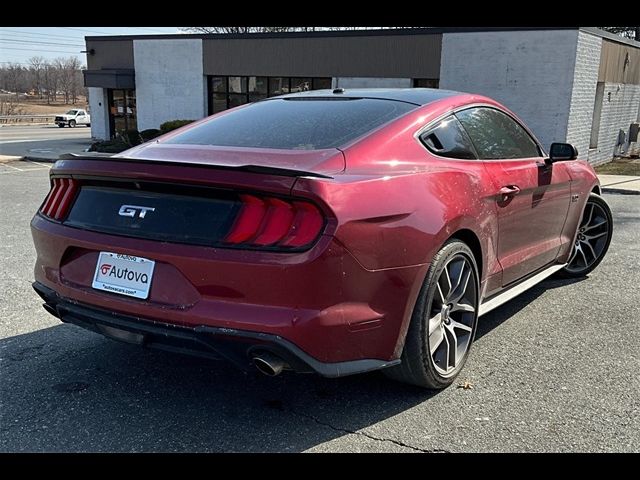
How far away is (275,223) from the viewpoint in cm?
261

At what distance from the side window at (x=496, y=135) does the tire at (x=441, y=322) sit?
83 centimetres

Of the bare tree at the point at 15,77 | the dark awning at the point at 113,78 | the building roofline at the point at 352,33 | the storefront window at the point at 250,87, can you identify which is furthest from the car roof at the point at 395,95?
the bare tree at the point at 15,77

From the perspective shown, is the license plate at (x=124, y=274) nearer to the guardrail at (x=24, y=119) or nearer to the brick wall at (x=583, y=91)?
the brick wall at (x=583, y=91)

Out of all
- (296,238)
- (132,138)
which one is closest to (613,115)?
(132,138)

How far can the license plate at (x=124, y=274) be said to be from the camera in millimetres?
2783

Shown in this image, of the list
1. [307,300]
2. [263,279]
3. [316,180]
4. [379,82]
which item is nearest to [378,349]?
[307,300]

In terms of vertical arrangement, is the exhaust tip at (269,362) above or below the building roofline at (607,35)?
below

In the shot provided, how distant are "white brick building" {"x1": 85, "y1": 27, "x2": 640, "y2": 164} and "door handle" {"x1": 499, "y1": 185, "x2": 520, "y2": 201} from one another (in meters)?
12.1

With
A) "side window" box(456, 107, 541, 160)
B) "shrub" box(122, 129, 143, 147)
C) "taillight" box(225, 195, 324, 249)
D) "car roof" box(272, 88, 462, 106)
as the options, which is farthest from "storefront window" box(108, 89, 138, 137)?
"taillight" box(225, 195, 324, 249)

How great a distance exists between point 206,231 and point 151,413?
3.42ft

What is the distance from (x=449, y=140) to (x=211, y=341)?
→ 1.89 meters

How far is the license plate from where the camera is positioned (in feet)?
9.13

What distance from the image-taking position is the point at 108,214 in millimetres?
2979
